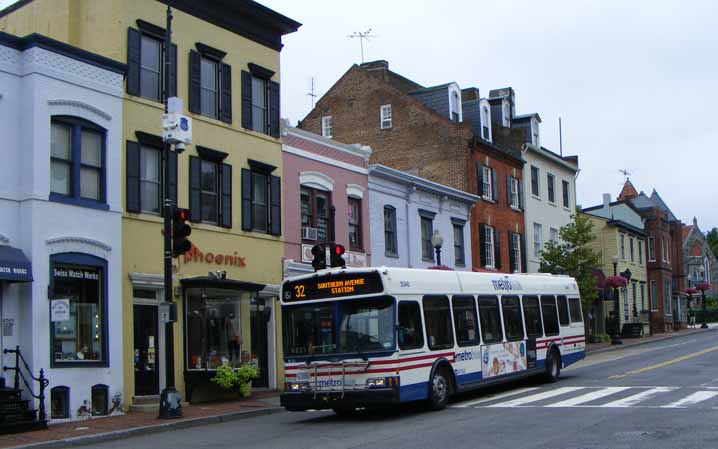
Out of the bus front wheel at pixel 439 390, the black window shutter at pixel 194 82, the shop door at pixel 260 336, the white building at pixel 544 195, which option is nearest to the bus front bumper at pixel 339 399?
the bus front wheel at pixel 439 390

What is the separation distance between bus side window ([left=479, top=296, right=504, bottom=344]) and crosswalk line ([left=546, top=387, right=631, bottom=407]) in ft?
7.61

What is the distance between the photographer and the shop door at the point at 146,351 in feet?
68.2

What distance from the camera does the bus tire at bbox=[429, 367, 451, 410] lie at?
17156mm

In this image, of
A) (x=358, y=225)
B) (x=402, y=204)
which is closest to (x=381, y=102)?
(x=402, y=204)

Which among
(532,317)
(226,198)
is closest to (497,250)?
(532,317)

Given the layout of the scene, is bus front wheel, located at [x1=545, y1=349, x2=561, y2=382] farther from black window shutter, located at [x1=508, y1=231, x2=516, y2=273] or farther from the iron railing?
black window shutter, located at [x1=508, y1=231, x2=516, y2=273]

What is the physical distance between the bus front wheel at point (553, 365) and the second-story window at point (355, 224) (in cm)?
876

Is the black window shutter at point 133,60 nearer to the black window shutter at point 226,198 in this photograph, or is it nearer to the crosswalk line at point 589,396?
the black window shutter at point 226,198

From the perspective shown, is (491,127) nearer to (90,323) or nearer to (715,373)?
(715,373)

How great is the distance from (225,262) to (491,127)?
23.5m

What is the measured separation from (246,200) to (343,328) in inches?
351

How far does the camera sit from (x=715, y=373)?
932 inches

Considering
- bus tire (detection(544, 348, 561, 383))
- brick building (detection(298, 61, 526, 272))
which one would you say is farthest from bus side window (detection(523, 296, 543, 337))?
brick building (detection(298, 61, 526, 272))

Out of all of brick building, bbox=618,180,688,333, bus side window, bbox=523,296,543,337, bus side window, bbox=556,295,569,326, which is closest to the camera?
bus side window, bbox=523,296,543,337
